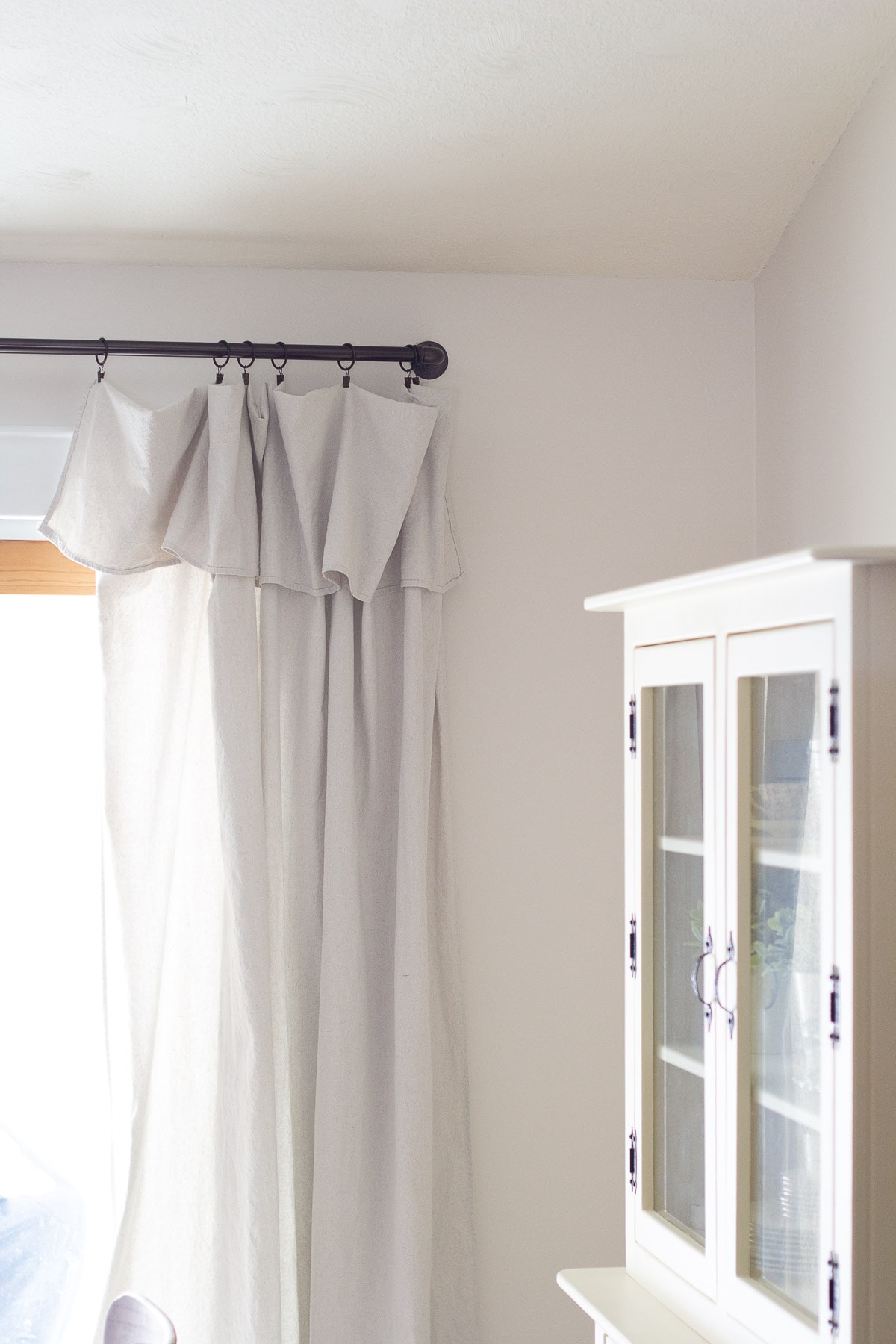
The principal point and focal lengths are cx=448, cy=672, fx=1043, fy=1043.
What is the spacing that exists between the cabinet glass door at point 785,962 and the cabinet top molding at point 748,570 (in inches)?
3.0

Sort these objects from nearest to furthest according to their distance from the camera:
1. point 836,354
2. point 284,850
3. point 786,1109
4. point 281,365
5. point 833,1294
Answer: point 833,1294, point 786,1109, point 836,354, point 284,850, point 281,365

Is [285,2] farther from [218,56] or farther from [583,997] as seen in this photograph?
[583,997]

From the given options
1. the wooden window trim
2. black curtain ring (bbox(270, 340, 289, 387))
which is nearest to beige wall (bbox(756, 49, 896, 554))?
black curtain ring (bbox(270, 340, 289, 387))

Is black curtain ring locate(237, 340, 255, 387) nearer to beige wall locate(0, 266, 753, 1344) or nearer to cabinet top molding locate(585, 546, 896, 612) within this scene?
beige wall locate(0, 266, 753, 1344)

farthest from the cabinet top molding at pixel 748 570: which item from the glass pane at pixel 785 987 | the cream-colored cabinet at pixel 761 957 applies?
the glass pane at pixel 785 987

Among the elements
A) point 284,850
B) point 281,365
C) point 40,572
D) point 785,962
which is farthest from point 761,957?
point 40,572

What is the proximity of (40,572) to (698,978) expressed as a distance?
1.48m

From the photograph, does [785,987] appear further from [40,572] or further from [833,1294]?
[40,572]

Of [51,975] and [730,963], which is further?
[51,975]

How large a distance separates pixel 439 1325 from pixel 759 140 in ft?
6.90

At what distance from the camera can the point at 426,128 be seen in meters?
1.59

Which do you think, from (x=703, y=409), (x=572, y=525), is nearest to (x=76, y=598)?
(x=572, y=525)

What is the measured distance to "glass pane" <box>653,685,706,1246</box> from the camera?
136 centimetres

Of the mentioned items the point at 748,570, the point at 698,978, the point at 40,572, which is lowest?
the point at 698,978
